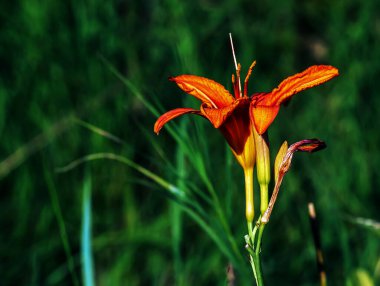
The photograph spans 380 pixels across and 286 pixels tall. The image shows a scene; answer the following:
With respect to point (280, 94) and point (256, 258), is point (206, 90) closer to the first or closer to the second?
point (280, 94)

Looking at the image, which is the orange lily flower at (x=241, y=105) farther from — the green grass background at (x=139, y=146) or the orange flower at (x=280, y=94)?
the green grass background at (x=139, y=146)

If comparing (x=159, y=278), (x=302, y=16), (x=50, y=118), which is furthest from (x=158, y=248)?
(x=302, y=16)

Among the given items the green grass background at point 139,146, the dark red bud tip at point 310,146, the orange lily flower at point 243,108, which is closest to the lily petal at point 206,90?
the orange lily flower at point 243,108

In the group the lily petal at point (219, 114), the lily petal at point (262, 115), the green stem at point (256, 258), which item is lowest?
the green stem at point (256, 258)

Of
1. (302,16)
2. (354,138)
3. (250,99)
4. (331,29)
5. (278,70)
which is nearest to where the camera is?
(250,99)

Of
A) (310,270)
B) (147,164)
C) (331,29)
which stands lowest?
(310,270)

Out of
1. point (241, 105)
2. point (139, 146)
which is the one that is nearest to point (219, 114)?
point (241, 105)

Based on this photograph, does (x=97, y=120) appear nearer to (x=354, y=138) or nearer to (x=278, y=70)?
(x=354, y=138)
